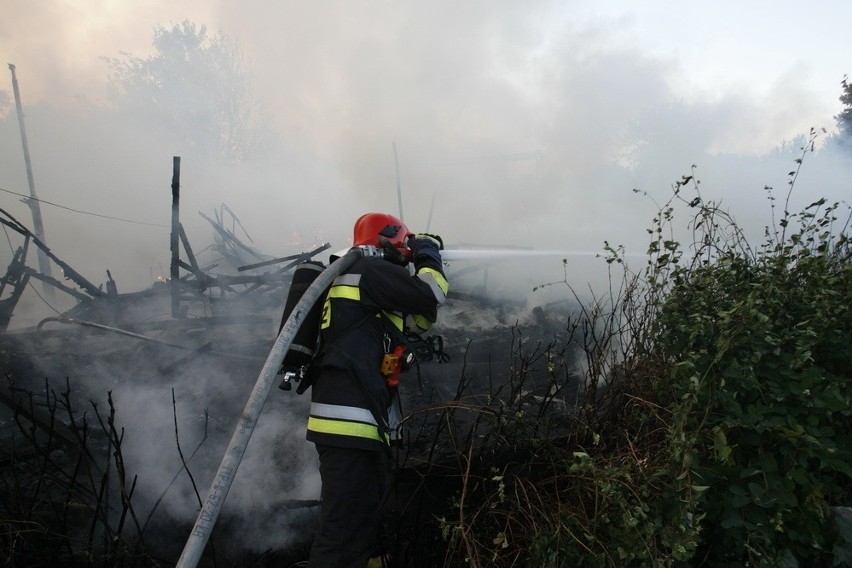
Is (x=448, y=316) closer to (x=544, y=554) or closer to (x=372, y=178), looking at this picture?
(x=544, y=554)

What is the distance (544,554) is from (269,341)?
5091 millimetres

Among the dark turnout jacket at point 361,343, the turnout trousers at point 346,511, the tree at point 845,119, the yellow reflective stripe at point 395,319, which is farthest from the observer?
the tree at point 845,119

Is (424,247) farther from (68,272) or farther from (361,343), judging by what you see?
(68,272)

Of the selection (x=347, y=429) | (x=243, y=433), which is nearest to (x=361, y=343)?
(x=347, y=429)

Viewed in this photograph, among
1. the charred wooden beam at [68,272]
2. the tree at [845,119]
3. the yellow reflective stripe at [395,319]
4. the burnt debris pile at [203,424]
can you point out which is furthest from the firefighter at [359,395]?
the tree at [845,119]

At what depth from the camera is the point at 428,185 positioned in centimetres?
1630

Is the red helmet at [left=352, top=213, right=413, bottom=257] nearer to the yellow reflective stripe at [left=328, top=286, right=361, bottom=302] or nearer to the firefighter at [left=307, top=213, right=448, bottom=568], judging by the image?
the firefighter at [left=307, top=213, right=448, bottom=568]

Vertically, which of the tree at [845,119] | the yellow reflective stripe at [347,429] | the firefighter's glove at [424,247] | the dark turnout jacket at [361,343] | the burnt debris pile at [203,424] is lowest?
the burnt debris pile at [203,424]

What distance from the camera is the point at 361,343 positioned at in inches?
98.5

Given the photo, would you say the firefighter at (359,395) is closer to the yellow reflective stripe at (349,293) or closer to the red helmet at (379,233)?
the yellow reflective stripe at (349,293)

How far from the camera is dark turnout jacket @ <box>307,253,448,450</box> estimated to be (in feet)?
7.75

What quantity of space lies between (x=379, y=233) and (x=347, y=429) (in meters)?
1.31

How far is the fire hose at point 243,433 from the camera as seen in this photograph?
5.68 feet

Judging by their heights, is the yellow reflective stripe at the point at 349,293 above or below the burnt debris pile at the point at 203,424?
above
